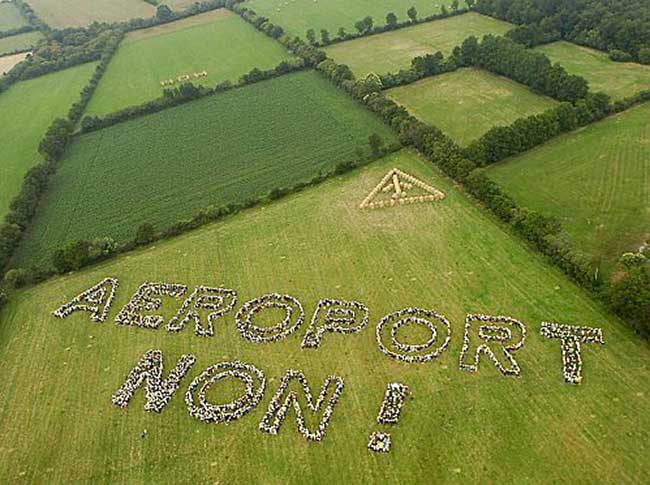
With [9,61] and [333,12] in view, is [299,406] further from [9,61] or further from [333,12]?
[9,61]

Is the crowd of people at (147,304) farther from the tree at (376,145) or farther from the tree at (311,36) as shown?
the tree at (311,36)

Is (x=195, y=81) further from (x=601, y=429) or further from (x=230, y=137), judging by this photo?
(x=601, y=429)

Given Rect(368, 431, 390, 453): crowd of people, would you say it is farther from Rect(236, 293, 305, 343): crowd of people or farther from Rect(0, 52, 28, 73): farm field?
Rect(0, 52, 28, 73): farm field

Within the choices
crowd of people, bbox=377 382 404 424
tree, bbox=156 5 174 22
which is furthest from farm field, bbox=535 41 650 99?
tree, bbox=156 5 174 22

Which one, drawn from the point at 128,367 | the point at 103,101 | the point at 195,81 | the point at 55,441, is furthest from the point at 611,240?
the point at 103,101

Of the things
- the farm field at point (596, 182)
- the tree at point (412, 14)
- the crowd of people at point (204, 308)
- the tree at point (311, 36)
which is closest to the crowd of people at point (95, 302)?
the crowd of people at point (204, 308)

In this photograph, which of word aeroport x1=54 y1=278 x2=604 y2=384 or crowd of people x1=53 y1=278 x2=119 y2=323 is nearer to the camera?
word aeroport x1=54 y1=278 x2=604 y2=384

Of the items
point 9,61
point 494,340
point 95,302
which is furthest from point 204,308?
point 9,61
